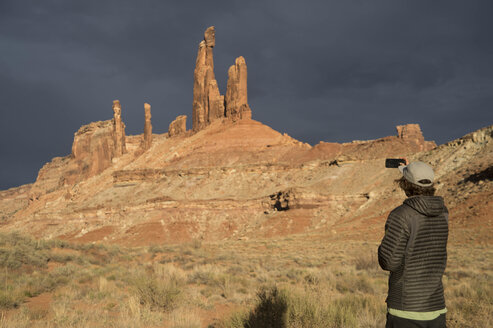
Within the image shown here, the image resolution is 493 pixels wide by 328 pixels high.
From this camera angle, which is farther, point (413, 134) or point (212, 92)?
point (212, 92)

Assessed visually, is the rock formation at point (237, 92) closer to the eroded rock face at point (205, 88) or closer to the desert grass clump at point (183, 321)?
the eroded rock face at point (205, 88)

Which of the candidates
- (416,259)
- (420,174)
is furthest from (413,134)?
(416,259)

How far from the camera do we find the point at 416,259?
2.74m

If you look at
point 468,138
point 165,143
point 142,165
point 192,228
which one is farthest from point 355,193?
point 165,143

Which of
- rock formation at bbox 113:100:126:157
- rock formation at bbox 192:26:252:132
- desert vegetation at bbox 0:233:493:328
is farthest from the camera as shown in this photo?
rock formation at bbox 113:100:126:157

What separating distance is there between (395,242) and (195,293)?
7.88 metres

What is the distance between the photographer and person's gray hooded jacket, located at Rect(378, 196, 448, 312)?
2.70 metres

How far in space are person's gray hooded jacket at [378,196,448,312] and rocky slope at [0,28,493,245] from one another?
79.1 feet

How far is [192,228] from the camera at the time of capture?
42.8 metres

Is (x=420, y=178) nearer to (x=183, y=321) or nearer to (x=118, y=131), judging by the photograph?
(x=183, y=321)

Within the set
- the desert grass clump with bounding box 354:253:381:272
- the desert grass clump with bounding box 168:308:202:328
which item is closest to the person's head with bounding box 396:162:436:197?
the desert grass clump with bounding box 168:308:202:328

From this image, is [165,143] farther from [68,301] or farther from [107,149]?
[68,301]

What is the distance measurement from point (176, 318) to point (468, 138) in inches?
1716

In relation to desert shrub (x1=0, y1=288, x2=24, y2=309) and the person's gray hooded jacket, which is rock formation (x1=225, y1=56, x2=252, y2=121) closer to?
desert shrub (x1=0, y1=288, x2=24, y2=309)
